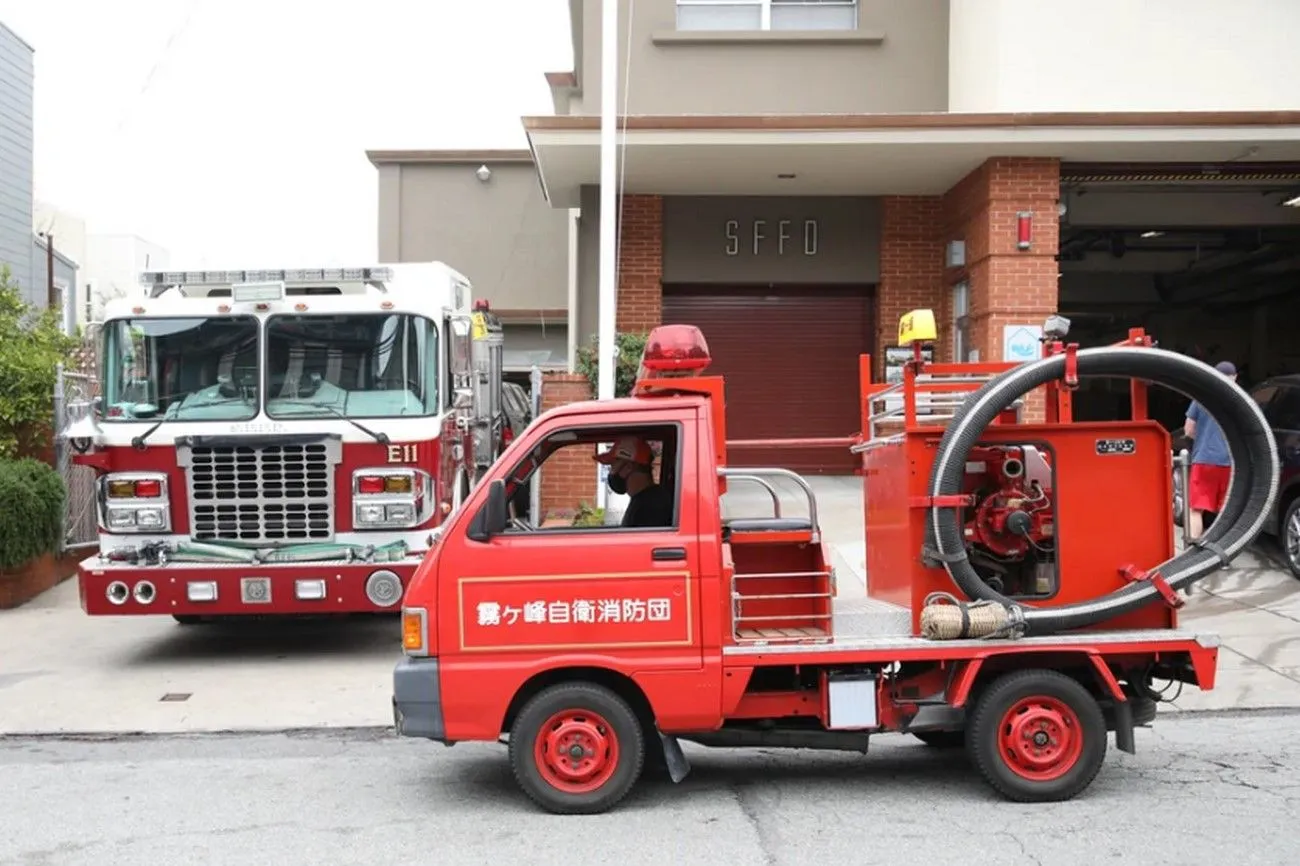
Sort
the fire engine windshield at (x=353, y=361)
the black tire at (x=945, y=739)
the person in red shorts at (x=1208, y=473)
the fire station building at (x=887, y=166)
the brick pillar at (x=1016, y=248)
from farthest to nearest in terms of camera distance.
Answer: the brick pillar at (x=1016, y=248), the fire station building at (x=887, y=166), the person in red shorts at (x=1208, y=473), the fire engine windshield at (x=353, y=361), the black tire at (x=945, y=739)

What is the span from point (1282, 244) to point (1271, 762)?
47.1 ft

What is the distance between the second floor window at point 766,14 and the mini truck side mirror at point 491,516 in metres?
11.5

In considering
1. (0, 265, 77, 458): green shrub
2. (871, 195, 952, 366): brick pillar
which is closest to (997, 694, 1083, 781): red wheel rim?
(0, 265, 77, 458): green shrub

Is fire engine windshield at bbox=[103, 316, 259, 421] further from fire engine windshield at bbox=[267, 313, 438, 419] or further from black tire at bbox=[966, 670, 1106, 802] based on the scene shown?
black tire at bbox=[966, 670, 1106, 802]

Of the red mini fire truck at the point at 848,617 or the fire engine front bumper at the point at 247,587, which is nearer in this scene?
the red mini fire truck at the point at 848,617

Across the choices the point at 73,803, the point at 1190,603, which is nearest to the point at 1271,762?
the point at 1190,603

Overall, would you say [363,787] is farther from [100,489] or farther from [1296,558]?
[1296,558]

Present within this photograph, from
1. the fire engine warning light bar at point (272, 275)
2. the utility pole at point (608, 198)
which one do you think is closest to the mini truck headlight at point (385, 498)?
the fire engine warning light bar at point (272, 275)

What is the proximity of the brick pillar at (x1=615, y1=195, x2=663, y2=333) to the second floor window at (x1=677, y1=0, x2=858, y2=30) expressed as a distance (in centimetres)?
230

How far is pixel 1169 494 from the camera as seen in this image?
237 inches

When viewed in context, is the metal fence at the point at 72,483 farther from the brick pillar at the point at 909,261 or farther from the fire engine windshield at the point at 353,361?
the brick pillar at the point at 909,261

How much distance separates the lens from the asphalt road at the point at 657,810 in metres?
5.35

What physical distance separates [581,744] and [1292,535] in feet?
26.5

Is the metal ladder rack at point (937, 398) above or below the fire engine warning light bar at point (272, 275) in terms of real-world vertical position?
below
